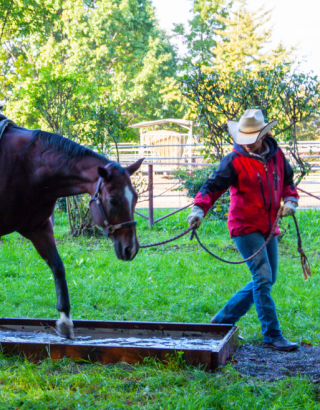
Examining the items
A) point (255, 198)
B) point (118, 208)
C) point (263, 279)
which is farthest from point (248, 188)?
point (118, 208)

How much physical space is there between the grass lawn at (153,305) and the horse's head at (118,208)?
886 millimetres

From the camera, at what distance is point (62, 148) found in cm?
366

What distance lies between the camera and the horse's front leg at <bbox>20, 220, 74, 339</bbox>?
154 inches

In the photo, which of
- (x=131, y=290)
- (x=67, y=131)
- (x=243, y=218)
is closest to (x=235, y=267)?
(x=131, y=290)

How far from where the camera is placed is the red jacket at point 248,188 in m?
3.67

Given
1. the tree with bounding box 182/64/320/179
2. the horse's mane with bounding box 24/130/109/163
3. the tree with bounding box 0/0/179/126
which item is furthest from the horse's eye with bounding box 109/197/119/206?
the tree with bounding box 0/0/179/126

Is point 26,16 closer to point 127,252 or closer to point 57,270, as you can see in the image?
point 57,270

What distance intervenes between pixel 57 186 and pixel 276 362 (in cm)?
232

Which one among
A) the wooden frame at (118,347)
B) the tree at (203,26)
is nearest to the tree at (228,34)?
the tree at (203,26)

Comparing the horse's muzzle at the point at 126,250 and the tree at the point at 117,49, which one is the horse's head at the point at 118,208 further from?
the tree at the point at 117,49

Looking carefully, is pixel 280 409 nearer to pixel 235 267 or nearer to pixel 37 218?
pixel 37 218

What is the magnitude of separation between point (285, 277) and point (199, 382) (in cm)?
345

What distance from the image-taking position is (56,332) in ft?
13.2

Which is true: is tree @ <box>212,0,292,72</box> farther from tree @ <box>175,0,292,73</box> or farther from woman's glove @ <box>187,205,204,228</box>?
woman's glove @ <box>187,205,204,228</box>
